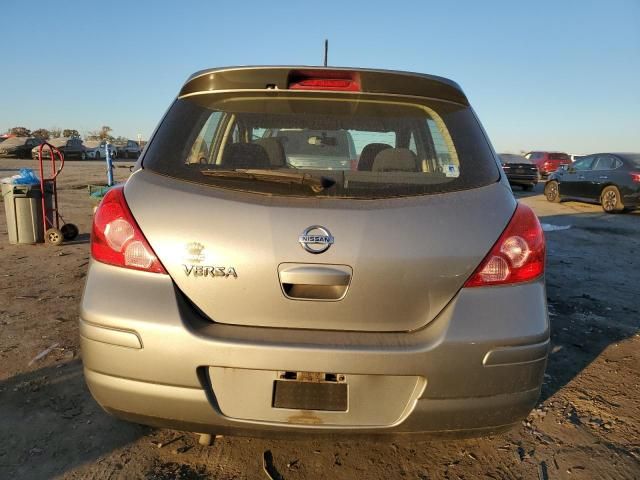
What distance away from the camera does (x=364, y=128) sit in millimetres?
2188

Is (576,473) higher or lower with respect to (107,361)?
lower

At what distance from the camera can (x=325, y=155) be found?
2.41m

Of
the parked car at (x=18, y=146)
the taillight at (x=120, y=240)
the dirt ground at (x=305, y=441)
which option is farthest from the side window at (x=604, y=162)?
the parked car at (x=18, y=146)

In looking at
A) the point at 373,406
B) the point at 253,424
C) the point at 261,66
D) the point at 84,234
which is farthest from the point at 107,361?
the point at 84,234

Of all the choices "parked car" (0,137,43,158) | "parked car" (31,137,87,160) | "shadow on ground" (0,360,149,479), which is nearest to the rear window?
"shadow on ground" (0,360,149,479)

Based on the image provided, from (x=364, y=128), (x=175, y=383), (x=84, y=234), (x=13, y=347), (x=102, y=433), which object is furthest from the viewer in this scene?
(x=84, y=234)

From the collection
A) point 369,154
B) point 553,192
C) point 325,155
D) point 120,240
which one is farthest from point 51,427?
point 553,192

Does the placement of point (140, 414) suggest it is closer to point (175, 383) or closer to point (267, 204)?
point (175, 383)

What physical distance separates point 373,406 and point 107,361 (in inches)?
39.9

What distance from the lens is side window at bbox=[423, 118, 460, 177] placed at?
6.63 ft

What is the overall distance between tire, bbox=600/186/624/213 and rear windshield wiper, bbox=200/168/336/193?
43.9ft

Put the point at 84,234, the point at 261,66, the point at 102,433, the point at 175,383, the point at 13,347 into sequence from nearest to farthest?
the point at 175,383
the point at 261,66
the point at 102,433
the point at 13,347
the point at 84,234

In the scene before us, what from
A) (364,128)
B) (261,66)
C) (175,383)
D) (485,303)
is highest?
(261,66)

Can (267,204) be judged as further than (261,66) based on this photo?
No
